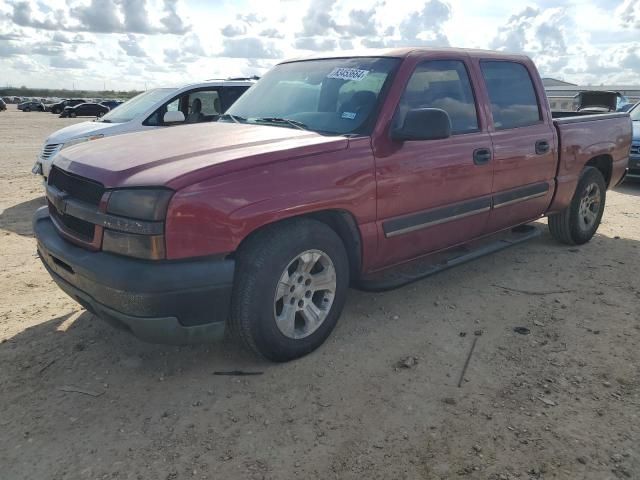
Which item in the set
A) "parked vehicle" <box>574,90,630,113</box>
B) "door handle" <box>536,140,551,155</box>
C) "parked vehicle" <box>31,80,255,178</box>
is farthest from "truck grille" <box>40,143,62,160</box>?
"parked vehicle" <box>574,90,630,113</box>

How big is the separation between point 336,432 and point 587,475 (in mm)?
1162

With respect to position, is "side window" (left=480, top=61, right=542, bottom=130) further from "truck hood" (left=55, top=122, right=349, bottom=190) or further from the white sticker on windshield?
"truck hood" (left=55, top=122, right=349, bottom=190)

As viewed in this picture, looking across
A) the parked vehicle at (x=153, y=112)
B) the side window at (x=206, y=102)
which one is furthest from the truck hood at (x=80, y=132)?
the side window at (x=206, y=102)

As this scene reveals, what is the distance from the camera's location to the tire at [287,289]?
3020 mm

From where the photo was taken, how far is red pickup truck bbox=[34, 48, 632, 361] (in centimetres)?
277

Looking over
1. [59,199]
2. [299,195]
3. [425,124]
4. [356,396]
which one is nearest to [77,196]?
[59,199]

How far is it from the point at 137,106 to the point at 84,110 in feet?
125

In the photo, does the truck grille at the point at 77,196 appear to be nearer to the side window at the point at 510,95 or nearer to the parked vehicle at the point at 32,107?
the side window at the point at 510,95

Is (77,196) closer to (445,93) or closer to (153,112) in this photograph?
(445,93)

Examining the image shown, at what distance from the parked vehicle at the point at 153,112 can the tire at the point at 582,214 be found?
15.8ft

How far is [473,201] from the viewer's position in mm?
4230

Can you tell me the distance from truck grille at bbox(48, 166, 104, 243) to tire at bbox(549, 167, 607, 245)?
14.9ft

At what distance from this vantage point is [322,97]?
154 inches

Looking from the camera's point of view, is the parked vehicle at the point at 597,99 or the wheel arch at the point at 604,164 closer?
the wheel arch at the point at 604,164
